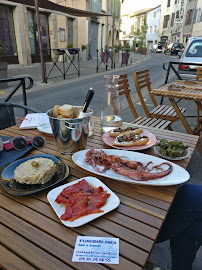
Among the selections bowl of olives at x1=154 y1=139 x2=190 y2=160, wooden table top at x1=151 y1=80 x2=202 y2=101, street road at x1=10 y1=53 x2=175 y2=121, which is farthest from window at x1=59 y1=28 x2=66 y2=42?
bowl of olives at x1=154 y1=139 x2=190 y2=160

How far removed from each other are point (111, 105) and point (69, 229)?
1.04 m

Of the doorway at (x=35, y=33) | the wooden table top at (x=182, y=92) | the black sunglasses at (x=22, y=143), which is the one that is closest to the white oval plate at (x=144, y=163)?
the black sunglasses at (x=22, y=143)

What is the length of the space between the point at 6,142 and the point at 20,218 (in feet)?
2.35

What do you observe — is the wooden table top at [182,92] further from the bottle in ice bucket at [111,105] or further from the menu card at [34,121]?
the menu card at [34,121]

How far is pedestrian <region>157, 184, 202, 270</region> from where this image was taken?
128cm

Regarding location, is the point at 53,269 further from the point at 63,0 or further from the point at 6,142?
the point at 63,0

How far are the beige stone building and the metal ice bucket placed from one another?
25.4 ft

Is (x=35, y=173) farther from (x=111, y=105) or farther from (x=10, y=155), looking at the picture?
(x=111, y=105)

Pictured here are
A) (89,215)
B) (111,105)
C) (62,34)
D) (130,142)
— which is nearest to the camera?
(89,215)

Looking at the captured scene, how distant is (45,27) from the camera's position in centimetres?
1291

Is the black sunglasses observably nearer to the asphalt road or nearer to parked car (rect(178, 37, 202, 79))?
the asphalt road

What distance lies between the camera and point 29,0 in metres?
7.29

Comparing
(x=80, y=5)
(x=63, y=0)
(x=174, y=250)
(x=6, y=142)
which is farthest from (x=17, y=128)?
(x=80, y=5)

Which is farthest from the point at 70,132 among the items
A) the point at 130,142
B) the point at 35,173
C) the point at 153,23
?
the point at 153,23
